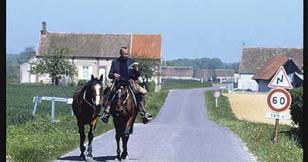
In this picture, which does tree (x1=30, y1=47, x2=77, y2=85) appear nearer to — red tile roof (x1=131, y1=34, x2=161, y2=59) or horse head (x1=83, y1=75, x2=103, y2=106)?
red tile roof (x1=131, y1=34, x2=161, y2=59)

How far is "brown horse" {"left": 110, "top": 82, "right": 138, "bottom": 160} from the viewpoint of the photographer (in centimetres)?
993

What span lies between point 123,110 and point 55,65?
5902 cm

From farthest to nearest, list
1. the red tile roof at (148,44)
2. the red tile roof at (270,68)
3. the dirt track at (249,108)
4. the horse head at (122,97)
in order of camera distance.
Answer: the red tile roof at (270,68) → the red tile roof at (148,44) → the dirt track at (249,108) → the horse head at (122,97)

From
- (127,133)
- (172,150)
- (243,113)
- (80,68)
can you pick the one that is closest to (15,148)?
(127,133)

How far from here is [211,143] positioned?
604 inches

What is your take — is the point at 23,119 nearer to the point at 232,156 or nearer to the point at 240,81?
the point at 232,156

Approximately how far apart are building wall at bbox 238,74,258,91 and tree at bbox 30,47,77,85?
81.1 ft

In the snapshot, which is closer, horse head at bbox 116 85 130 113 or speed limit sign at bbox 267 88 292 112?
horse head at bbox 116 85 130 113

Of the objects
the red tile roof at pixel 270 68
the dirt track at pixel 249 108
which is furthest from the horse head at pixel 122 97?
the red tile roof at pixel 270 68

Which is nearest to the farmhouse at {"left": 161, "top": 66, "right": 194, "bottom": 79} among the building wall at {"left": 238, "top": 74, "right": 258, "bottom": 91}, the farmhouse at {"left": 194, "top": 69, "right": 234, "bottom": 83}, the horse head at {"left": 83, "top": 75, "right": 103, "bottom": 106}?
the farmhouse at {"left": 194, "top": 69, "right": 234, "bottom": 83}

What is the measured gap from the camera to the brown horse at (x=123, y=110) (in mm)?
9930

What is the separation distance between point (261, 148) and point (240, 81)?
7405 cm

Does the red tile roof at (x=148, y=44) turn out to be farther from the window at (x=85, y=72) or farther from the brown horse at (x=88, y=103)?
the brown horse at (x=88, y=103)
